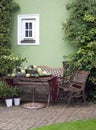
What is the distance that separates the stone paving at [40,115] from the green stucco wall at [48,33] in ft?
6.65

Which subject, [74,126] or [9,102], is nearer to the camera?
[74,126]

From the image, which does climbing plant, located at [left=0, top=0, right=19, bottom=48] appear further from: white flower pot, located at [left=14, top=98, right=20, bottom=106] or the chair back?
the chair back

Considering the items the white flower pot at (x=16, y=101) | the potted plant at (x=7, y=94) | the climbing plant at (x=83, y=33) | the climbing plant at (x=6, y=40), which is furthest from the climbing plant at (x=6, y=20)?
the white flower pot at (x=16, y=101)

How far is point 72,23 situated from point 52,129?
453 cm

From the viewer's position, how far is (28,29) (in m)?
11.3

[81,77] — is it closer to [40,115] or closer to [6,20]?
[40,115]

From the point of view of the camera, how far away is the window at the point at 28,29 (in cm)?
1120

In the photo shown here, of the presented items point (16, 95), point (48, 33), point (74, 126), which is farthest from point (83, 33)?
point (74, 126)

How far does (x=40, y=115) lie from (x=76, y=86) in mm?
2083

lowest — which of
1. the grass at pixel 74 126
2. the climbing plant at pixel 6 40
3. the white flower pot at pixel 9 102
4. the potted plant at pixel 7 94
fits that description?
the grass at pixel 74 126

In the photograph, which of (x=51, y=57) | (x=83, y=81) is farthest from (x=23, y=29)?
(x=83, y=81)

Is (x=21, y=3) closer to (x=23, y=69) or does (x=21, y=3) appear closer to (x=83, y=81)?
(x=23, y=69)

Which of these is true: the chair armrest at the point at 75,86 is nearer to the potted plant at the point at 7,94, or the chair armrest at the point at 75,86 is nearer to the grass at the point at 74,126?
the potted plant at the point at 7,94

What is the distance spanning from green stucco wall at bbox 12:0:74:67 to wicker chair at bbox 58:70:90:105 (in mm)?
1101
